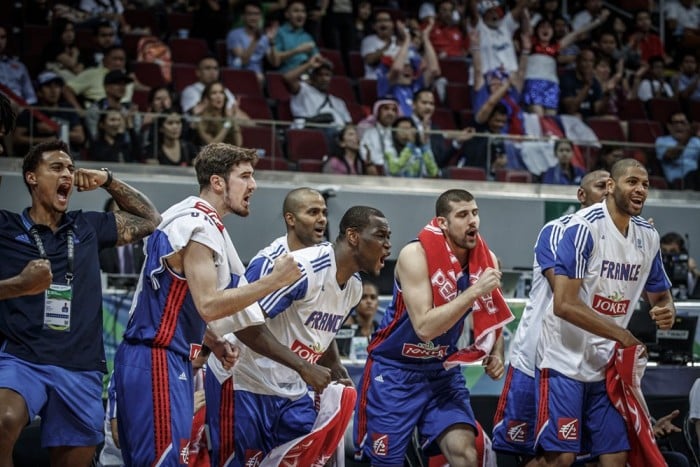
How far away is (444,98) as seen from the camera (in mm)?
14094

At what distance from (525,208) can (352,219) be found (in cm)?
715

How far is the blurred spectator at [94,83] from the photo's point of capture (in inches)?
464

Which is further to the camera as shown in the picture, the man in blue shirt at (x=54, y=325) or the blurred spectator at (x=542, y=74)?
the blurred spectator at (x=542, y=74)

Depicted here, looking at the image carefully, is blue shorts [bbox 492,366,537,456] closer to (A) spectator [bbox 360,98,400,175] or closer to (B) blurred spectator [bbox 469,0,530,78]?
(A) spectator [bbox 360,98,400,175]

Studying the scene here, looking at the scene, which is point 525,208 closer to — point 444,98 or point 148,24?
point 444,98

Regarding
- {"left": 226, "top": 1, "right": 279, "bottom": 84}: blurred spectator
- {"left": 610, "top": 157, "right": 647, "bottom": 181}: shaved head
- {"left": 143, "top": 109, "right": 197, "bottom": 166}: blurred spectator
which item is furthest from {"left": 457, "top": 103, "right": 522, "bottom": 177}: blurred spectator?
{"left": 610, "top": 157, "right": 647, "bottom": 181}: shaved head

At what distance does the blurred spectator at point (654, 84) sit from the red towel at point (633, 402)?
9.73m

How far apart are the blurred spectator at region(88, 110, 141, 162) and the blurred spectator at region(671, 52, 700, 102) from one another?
337 inches

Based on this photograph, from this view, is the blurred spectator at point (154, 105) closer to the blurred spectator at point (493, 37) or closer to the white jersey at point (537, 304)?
the blurred spectator at point (493, 37)

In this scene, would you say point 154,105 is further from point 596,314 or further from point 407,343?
point 596,314

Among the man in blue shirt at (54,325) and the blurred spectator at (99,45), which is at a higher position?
the blurred spectator at (99,45)

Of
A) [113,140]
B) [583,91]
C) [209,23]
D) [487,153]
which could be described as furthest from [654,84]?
[113,140]

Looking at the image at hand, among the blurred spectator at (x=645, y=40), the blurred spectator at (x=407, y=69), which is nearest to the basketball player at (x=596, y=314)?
the blurred spectator at (x=407, y=69)

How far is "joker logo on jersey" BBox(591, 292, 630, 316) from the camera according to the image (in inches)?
263
